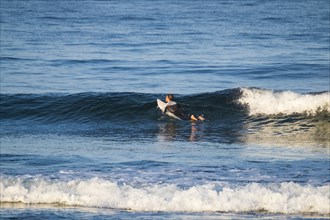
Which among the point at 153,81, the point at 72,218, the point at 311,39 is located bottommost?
the point at 72,218

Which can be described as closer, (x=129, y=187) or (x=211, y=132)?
(x=129, y=187)

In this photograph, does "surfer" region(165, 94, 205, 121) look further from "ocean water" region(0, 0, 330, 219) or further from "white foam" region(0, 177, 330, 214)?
"white foam" region(0, 177, 330, 214)

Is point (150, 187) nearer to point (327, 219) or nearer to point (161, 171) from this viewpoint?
point (161, 171)

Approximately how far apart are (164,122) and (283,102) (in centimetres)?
415

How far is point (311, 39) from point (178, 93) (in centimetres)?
1715

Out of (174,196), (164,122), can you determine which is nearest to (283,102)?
(164,122)

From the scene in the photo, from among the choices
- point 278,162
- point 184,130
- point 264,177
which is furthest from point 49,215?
point 184,130

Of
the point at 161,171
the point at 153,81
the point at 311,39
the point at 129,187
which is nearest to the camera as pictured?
the point at 129,187

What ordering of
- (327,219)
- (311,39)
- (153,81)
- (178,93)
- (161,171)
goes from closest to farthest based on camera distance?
1. (327,219)
2. (161,171)
3. (178,93)
4. (153,81)
5. (311,39)

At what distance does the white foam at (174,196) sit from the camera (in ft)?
43.2

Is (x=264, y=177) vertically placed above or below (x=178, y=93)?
below

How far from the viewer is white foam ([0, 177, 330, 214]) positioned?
1316 centimetres

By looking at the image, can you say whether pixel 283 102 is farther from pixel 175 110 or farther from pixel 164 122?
pixel 164 122

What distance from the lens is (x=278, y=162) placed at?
53.6 ft
